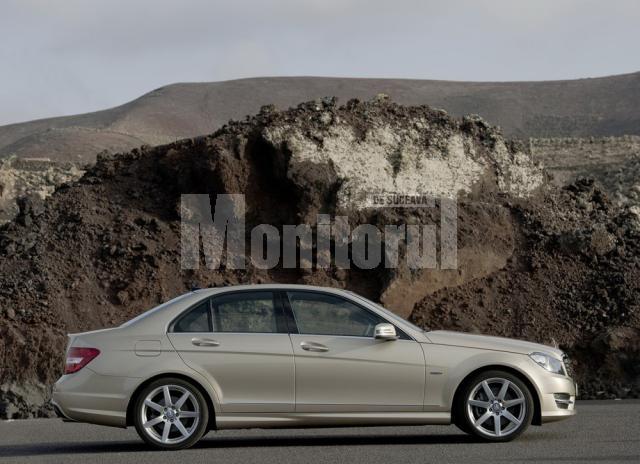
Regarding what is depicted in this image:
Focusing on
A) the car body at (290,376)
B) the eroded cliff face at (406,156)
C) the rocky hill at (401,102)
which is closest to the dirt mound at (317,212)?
the eroded cliff face at (406,156)

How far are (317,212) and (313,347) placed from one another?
41.9ft

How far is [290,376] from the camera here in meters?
11.8

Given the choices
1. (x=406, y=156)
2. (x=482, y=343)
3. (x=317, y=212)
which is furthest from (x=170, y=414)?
(x=406, y=156)

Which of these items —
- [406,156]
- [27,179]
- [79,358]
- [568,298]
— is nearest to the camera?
[79,358]

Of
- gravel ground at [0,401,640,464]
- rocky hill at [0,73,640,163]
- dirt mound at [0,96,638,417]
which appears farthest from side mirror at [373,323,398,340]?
rocky hill at [0,73,640,163]

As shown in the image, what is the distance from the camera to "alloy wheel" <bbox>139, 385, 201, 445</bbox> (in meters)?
11.8

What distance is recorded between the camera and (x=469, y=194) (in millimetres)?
25375

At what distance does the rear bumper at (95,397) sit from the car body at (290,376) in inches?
0.4

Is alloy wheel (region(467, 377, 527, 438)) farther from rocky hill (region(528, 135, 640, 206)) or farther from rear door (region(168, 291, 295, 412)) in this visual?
rocky hill (region(528, 135, 640, 206))

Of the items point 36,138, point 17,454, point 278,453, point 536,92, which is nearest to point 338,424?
point 278,453

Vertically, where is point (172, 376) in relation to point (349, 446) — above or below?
above

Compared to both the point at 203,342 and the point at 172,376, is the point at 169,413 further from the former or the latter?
the point at 203,342

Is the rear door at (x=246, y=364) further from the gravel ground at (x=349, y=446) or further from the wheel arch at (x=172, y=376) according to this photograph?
the gravel ground at (x=349, y=446)

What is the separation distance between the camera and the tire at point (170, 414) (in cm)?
1177
